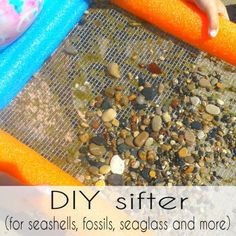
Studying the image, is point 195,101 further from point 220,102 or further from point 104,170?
point 104,170

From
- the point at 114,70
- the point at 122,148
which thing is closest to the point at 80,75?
the point at 114,70

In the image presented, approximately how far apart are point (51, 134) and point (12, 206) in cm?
30

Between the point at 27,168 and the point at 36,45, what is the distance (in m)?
0.52

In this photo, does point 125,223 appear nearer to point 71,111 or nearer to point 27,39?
point 71,111

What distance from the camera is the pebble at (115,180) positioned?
1678mm

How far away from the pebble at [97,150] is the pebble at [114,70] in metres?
0.30

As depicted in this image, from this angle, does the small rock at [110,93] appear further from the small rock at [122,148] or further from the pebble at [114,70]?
the small rock at [122,148]

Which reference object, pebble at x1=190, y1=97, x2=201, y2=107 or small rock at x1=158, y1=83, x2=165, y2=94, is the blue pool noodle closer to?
small rock at x1=158, y1=83, x2=165, y2=94

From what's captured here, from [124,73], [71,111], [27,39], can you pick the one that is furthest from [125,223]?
[27,39]

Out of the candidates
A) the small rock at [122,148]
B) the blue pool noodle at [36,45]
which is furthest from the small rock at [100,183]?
the blue pool noodle at [36,45]

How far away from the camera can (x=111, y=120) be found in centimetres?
175

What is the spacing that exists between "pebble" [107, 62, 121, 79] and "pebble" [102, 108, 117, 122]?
0.50 ft

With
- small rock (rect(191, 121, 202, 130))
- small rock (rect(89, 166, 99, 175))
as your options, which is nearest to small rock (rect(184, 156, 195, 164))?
small rock (rect(191, 121, 202, 130))

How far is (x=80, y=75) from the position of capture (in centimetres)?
183
